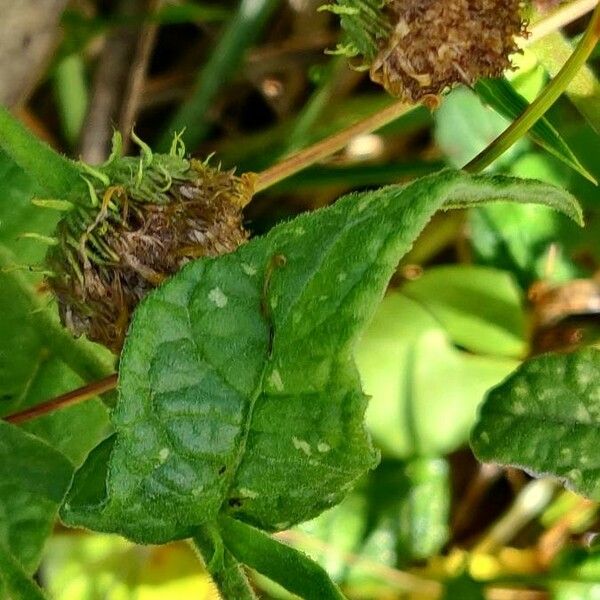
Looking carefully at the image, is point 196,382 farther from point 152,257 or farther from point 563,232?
point 563,232

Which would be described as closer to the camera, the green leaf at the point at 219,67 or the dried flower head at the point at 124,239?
the dried flower head at the point at 124,239

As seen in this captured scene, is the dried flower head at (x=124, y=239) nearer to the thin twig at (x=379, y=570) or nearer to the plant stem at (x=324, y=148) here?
the plant stem at (x=324, y=148)

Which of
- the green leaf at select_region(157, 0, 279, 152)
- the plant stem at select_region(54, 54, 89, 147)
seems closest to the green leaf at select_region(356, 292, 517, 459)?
the green leaf at select_region(157, 0, 279, 152)

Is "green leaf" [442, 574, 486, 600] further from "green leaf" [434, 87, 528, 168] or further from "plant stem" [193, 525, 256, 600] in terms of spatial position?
"plant stem" [193, 525, 256, 600]

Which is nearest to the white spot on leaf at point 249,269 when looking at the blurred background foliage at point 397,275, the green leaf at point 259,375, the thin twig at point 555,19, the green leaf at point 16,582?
the green leaf at point 259,375

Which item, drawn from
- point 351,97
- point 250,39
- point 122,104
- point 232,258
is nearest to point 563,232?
point 351,97

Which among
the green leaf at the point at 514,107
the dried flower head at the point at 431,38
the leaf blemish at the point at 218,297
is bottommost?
the leaf blemish at the point at 218,297
